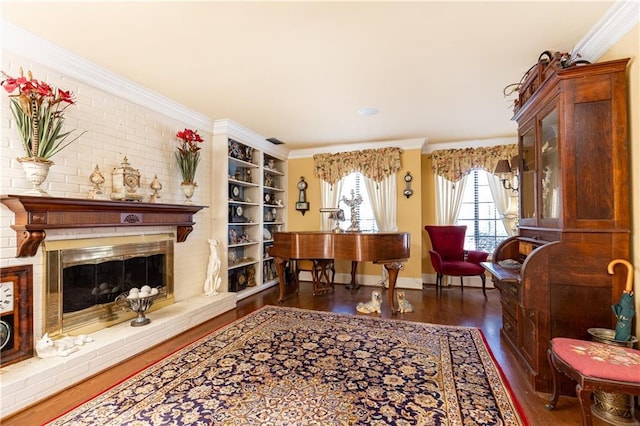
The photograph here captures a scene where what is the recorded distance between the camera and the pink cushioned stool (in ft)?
4.34

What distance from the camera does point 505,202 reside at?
4.61m

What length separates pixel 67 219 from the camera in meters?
2.20

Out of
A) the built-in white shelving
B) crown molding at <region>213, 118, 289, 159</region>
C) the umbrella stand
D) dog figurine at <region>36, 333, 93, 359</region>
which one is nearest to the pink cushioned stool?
the umbrella stand

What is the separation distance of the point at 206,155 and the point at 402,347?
130 inches

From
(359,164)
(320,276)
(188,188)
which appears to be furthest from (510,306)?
(188,188)

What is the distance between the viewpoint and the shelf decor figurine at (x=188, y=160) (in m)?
3.38

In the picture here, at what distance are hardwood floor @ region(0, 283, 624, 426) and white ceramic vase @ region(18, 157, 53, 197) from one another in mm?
1392

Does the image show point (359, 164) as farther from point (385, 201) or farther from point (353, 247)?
point (353, 247)

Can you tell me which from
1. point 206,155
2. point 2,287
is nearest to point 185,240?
point 206,155

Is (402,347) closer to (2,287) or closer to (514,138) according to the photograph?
(2,287)

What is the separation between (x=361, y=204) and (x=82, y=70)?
4019 millimetres

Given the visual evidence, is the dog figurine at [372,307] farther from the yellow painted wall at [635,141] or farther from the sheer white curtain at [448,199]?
the yellow painted wall at [635,141]

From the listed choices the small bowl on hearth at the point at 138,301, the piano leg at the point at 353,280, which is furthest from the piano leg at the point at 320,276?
the small bowl on hearth at the point at 138,301

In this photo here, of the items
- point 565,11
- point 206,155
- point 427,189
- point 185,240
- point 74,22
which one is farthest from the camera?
point 427,189
